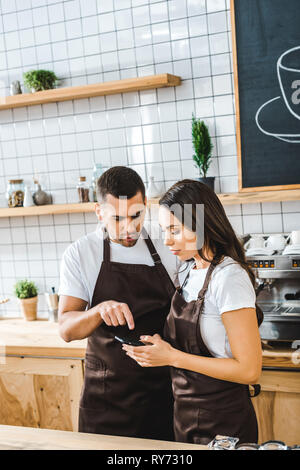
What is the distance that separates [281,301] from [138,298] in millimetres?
771

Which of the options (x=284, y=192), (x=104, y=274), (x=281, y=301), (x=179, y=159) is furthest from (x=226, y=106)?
(x=104, y=274)

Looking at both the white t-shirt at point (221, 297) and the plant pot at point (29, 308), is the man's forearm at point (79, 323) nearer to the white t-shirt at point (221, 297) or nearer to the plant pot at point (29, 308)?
the white t-shirt at point (221, 297)

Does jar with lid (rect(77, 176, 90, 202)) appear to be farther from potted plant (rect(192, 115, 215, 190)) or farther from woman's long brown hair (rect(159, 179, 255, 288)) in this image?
woman's long brown hair (rect(159, 179, 255, 288))

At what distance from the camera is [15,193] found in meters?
3.17

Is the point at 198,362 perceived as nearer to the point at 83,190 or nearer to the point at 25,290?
the point at 83,190

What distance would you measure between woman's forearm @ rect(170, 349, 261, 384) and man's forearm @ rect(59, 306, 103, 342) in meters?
0.35

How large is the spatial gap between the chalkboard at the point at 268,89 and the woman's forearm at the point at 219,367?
1387mm

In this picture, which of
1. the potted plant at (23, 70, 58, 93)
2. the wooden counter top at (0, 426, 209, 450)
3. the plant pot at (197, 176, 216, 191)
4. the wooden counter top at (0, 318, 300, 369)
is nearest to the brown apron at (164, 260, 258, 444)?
the wooden counter top at (0, 426, 209, 450)

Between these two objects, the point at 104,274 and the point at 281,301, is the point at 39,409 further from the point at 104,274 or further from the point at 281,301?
the point at 281,301

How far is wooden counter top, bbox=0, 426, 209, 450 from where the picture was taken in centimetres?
131

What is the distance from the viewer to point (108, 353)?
1.93 meters

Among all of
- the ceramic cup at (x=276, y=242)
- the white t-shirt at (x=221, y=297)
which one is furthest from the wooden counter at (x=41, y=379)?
the white t-shirt at (x=221, y=297)
